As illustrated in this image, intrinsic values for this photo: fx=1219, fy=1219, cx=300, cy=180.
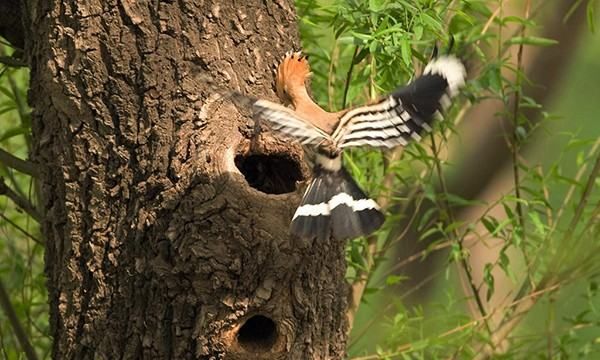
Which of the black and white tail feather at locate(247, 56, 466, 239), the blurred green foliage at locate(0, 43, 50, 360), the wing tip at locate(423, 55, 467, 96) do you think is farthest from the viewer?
the blurred green foliage at locate(0, 43, 50, 360)

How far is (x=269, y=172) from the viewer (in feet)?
8.77


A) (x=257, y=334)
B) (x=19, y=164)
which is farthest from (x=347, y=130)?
(x=19, y=164)

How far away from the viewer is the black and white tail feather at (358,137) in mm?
2346

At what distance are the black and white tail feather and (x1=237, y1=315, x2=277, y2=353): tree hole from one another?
10.8 inches

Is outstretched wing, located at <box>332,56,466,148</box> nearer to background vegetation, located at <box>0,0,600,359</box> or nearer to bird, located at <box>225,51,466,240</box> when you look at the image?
bird, located at <box>225,51,466,240</box>

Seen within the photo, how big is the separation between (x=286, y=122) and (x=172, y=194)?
1.10 feet

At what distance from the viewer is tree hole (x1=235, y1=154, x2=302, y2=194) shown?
261 centimetres

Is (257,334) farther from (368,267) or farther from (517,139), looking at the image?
(517,139)

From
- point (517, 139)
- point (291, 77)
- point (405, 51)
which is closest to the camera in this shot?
point (291, 77)

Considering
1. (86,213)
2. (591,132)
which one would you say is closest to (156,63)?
(86,213)

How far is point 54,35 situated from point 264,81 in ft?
1.49

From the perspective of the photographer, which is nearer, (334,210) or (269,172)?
(334,210)

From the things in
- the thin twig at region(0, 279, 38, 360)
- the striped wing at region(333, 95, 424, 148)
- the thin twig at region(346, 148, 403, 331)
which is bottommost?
the striped wing at region(333, 95, 424, 148)

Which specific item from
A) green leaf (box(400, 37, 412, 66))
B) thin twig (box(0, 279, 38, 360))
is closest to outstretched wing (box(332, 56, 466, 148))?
green leaf (box(400, 37, 412, 66))
